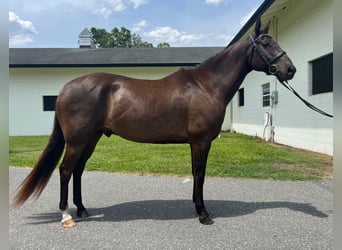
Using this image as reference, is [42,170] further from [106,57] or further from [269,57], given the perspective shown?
[106,57]

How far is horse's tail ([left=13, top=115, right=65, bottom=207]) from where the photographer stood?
10.6 feet

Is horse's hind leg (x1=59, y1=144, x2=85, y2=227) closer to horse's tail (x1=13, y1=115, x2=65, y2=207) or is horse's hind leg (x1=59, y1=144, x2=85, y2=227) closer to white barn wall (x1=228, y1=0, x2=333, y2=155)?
horse's tail (x1=13, y1=115, x2=65, y2=207)

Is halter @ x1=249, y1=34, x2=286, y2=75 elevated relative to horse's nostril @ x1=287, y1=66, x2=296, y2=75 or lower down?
elevated

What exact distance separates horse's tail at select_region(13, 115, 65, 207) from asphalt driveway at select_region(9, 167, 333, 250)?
22 centimetres

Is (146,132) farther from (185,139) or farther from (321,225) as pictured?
(321,225)

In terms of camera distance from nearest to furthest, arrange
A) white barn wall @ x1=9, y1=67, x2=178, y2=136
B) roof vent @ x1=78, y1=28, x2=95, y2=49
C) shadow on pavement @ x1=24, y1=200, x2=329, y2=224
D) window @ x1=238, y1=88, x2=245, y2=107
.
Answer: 1. shadow on pavement @ x1=24, y1=200, x2=329, y2=224
2. window @ x1=238, y1=88, x2=245, y2=107
3. white barn wall @ x1=9, y1=67, x2=178, y2=136
4. roof vent @ x1=78, y1=28, x2=95, y2=49

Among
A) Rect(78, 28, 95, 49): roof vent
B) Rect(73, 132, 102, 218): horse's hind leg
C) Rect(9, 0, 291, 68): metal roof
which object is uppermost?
Rect(78, 28, 95, 49): roof vent

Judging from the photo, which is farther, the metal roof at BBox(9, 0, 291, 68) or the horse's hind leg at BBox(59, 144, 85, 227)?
the metal roof at BBox(9, 0, 291, 68)

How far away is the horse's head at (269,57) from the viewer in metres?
3.29

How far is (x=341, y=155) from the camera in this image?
6.50ft

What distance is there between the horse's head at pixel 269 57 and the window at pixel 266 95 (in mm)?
8361

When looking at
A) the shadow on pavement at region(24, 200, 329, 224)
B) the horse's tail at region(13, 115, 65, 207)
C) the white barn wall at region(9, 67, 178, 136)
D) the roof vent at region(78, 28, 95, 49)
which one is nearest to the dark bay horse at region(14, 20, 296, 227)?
the horse's tail at region(13, 115, 65, 207)

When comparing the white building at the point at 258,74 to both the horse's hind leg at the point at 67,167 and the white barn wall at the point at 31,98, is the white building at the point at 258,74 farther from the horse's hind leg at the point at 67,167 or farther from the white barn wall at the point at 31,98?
the horse's hind leg at the point at 67,167

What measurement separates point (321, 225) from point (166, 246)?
5.90ft
